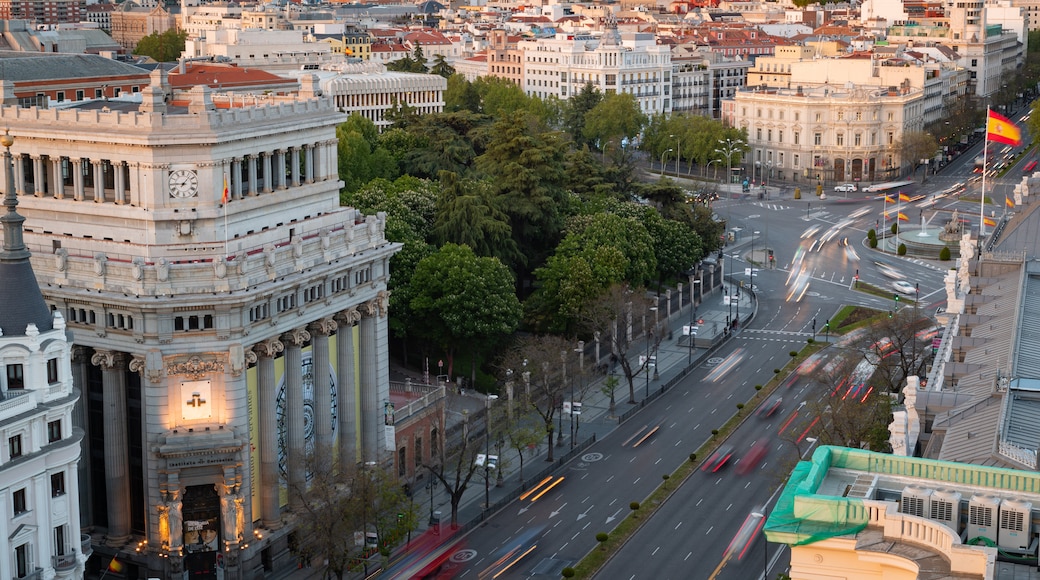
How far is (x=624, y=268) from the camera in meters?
155

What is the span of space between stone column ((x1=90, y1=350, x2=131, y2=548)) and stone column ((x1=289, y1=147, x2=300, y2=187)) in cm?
1791

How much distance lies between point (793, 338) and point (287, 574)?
251 ft

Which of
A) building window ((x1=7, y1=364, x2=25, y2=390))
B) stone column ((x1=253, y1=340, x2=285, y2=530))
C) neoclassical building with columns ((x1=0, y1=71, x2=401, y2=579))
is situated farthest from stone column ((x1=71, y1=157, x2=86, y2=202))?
building window ((x1=7, y1=364, x2=25, y2=390))

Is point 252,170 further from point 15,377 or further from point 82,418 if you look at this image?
point 15,377

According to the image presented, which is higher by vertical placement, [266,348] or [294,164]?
[294,164]

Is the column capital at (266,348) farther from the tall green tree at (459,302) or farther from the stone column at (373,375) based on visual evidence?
the tall green tree at (459,302)

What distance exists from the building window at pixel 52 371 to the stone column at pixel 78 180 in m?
20.9

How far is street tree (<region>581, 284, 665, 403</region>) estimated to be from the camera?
142 metres

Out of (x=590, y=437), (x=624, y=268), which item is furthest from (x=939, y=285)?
(x=590, y=437)

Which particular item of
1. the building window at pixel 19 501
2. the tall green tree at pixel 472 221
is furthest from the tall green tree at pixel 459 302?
the building window at pixel 19 501

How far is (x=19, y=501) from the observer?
78.9 metres

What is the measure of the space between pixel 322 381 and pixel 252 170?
49.3 ft

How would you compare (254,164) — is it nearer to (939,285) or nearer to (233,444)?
(233,444)

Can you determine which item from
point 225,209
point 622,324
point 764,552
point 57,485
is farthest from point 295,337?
point 622,324
